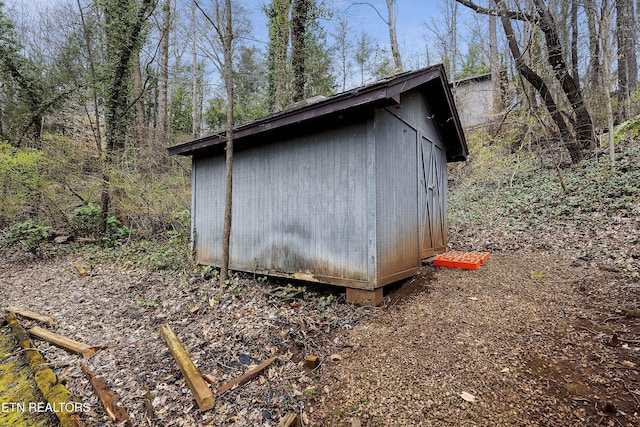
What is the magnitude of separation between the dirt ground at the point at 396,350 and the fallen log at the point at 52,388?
0.11m

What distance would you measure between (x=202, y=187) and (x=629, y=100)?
11946 mm

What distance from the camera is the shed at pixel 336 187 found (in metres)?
3.81

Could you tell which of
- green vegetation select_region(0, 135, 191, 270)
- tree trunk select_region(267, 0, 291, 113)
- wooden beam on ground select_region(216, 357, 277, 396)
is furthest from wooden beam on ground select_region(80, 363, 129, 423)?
tree trunk select_region(267, 0, 291, 113)

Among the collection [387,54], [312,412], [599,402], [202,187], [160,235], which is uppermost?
[387,54]

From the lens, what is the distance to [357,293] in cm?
388

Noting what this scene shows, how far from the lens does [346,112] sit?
3920mm

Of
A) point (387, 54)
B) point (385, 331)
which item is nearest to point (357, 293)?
point (385, 331)

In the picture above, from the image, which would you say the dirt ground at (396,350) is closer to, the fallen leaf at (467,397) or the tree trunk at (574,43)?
the fallen leaf at (467,397)

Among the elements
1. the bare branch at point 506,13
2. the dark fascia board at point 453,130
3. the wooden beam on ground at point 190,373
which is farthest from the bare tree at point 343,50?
the wooden beam on ground at point 190,373

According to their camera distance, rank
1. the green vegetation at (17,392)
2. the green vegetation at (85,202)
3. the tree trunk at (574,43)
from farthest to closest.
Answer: the tree trunk at (574,43), the green vegetation at (85,202), the green vegetation at (17,392)

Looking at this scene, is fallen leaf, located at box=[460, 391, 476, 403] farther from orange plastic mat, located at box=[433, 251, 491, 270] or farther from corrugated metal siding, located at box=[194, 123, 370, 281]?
orange plastic mat, located at box=[433, 251, 491, 270]

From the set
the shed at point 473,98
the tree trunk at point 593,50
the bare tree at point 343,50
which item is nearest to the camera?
the tree trunk at point 593,50

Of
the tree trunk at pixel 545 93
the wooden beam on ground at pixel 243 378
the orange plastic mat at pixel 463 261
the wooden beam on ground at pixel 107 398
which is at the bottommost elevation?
the wooden beam on ground at pixel 107 398

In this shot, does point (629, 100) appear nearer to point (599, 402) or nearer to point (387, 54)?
point (387, 54)
